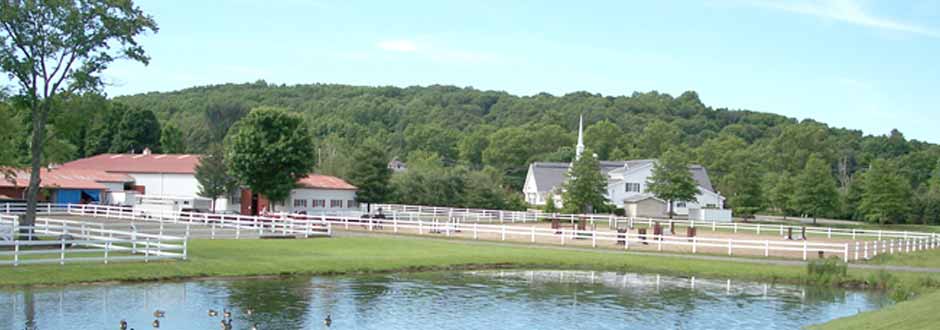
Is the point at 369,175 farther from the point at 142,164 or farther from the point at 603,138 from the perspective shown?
the point at 603,138

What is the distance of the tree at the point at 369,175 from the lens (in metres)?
76.4

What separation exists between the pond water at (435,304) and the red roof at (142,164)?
157 feet

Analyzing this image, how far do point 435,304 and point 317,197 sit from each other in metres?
48.0

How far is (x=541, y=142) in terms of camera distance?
5728 inches

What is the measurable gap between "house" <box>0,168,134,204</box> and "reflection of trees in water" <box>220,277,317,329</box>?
43.8 metres

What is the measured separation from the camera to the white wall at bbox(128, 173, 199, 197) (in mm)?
73688

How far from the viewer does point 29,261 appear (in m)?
27.1

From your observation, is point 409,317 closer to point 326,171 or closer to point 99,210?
point 99,210

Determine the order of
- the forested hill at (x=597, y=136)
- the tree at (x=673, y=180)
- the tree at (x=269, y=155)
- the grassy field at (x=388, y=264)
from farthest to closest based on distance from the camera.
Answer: the forested hill at (x=597, y=136) < the tree at (x=673, y=180) < the tree at (x=269, y=155) < the grassy field at (x=388, y=264)

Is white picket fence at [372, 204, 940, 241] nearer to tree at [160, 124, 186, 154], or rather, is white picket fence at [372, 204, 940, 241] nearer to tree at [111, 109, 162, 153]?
tree at [160, 124, 186, 154]

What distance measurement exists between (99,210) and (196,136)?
76345mm

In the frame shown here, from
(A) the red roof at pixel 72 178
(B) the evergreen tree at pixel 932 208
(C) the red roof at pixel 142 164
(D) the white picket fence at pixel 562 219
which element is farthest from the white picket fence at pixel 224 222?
(B) the evergreen tree at pixel 932 208

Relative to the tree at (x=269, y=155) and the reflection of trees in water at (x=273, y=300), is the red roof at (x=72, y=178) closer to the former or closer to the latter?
the tree at (x=269, y=155)

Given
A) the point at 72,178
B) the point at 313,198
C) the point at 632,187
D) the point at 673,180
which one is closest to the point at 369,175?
the point at 313,198
